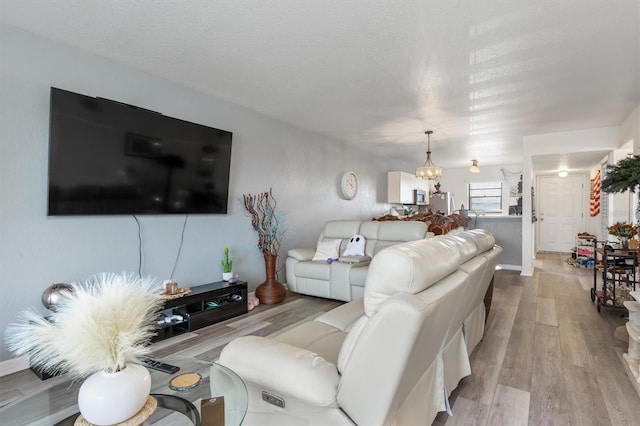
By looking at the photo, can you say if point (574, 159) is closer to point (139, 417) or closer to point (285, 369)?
point (285, 369)

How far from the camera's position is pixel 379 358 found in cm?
107

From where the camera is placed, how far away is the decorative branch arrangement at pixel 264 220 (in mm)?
4207

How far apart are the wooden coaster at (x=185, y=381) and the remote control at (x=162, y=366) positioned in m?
0.07

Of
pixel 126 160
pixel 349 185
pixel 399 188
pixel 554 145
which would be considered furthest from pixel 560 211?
pixel 126 160

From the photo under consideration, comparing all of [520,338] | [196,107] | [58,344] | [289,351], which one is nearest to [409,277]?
[289,351]

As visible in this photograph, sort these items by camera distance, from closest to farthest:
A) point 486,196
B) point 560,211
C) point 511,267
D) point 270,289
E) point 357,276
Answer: point 357,276
point 270,289
point 511,267
point 560,211
point 486,196

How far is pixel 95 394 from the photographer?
3.00ft

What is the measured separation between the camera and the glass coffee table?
1131mm

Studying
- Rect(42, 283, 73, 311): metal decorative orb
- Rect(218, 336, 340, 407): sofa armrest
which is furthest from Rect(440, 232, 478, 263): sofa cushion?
Rect(42, 283, 73, 311): metal decorative orb

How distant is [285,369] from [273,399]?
0.63ft

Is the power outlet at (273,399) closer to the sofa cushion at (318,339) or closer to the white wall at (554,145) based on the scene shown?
the sofa cushion at (318,339)

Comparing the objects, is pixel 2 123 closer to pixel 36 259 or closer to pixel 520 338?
pixel 36 259

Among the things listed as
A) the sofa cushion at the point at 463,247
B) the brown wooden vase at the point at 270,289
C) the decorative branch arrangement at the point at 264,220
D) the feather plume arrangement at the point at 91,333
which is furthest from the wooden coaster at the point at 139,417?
the decorative branch arrangement at the point at 264,220

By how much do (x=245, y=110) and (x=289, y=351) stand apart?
3.55 meters
